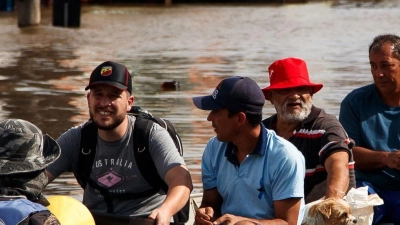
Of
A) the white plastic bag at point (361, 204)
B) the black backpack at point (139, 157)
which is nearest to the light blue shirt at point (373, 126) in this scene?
the white plastic bag at point (361, 204)

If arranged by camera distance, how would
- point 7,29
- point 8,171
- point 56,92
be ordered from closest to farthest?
point 8,171, point 56,92, point 7,29

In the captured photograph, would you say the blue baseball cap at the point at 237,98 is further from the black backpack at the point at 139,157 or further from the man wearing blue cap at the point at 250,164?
the black backpack at the point at 139,157

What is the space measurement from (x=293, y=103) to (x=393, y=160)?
2.24 ft

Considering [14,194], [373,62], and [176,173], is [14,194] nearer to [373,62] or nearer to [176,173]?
[176,173]

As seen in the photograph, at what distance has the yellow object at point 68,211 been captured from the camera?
4441 millimetres

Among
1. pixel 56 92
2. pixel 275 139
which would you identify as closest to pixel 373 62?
pixel 275 139

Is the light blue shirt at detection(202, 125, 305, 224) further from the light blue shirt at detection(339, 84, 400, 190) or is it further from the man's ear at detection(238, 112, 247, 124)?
the light blue shirt at detection(339, 84, 400, 190)

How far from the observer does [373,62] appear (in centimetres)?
629

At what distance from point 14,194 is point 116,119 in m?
1.62

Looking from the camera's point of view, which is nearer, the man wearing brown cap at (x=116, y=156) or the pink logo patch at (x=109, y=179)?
the man wearing brown cap at (x=116, y=156)

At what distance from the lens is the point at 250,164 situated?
16.6 ft

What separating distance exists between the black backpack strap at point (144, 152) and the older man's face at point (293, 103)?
861 mm

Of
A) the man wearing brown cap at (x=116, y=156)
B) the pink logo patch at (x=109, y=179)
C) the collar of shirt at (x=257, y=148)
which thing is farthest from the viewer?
the pink logo patch at (x=109, y=179)

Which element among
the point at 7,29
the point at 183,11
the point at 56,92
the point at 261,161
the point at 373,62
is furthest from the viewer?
the point at 183,11
